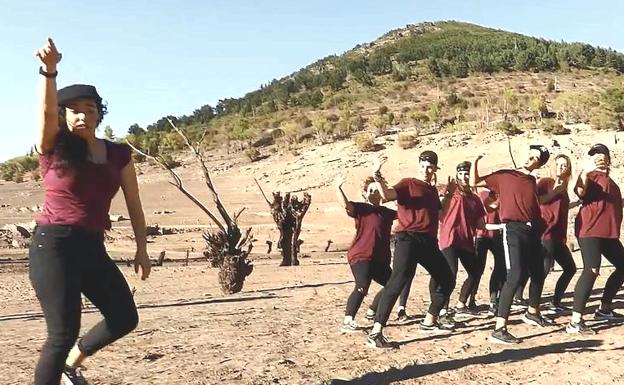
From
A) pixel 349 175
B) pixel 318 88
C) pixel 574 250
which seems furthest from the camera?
pixel 318 88

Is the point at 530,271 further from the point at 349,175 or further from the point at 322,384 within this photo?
the point at 349,175

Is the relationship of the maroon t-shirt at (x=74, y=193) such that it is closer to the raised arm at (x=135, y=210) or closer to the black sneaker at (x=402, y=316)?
the raised arm at (x=135, y=210)

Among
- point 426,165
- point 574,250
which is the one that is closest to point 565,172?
point 426,165

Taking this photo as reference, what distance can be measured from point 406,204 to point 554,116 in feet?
119

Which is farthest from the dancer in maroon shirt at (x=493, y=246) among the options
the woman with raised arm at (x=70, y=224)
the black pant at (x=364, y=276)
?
the woman with raised arm at (x=70, y=224)

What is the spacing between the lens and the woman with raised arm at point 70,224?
348 cm

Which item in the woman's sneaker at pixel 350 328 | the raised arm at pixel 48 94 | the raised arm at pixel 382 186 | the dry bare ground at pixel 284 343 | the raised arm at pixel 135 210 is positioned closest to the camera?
the raised arm at pixel 48 94

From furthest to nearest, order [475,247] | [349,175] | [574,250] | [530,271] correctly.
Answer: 1. [349,175]
2. [574,250]
3. [475,247]
4. [530,271]

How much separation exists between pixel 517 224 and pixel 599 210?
87 cm

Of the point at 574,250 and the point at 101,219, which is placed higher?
the point at 101,219

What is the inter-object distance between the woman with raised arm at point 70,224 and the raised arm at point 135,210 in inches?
4.1

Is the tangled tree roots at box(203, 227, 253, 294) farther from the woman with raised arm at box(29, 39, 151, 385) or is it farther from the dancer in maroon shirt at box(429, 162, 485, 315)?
the woman with raised arm at box(29, 39, 151, 385)

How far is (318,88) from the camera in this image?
232 feet

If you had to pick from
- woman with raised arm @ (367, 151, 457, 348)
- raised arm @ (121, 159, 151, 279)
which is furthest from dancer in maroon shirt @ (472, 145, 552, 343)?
raised arm @ (121, 159, 151, 279)
